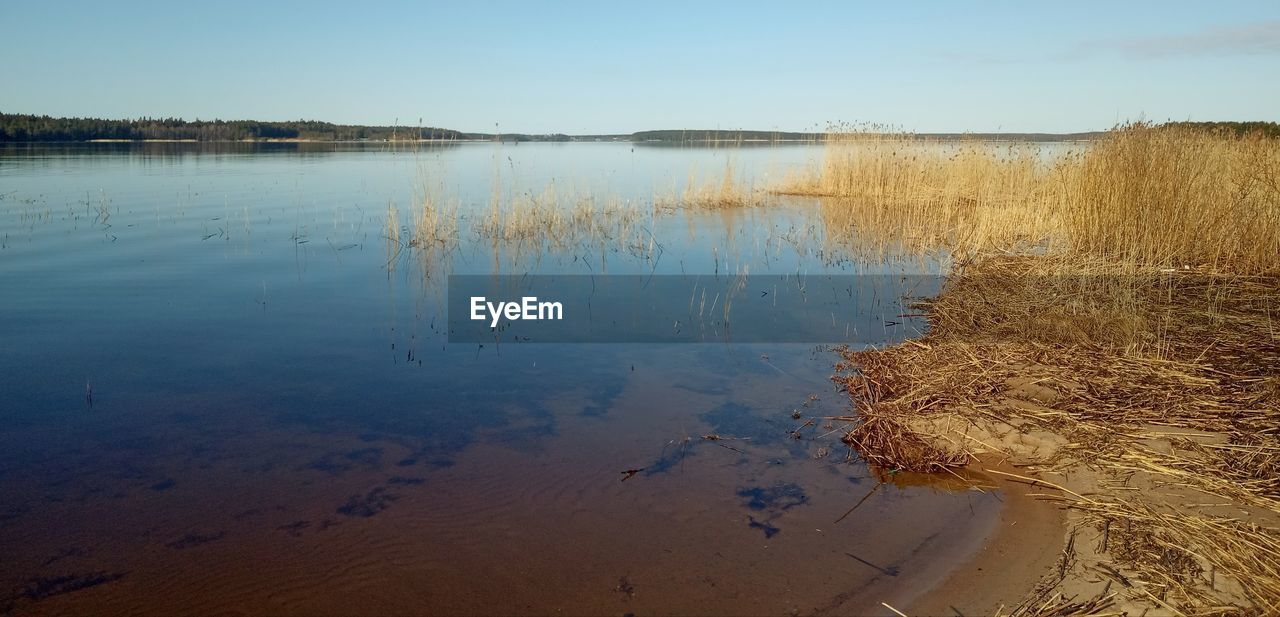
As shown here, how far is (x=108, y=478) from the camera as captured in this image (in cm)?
399

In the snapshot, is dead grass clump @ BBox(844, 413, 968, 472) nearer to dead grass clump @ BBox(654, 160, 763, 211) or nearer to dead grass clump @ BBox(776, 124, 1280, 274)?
dead grass clump @ BBox(776, 124, 1280, 274)

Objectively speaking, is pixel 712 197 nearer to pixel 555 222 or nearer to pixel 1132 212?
pixel 555 222

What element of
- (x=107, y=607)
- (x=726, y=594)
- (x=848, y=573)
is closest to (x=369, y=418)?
(x=107, y=607)

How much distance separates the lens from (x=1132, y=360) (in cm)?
521

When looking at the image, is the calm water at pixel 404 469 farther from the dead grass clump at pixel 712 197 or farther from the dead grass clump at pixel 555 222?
the dead grass clump at pixel 712 197

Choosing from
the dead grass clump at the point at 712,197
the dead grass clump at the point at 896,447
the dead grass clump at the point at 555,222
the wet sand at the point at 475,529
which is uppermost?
the dead grass clump at the point at 712,197

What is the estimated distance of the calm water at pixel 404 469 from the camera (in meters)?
3.14

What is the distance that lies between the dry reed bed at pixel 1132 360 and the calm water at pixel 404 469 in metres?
0.53

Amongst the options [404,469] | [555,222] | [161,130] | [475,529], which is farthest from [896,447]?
[161,130]

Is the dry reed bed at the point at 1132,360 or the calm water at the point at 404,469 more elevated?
the dry reed bed at the point at 1132,360

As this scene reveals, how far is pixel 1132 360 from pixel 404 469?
4.63 meters

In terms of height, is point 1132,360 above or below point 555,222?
below

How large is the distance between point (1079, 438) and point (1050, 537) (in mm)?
1041

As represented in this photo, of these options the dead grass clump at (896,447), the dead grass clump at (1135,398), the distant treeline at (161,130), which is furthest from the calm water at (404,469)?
the distant treeline at (161,130)
